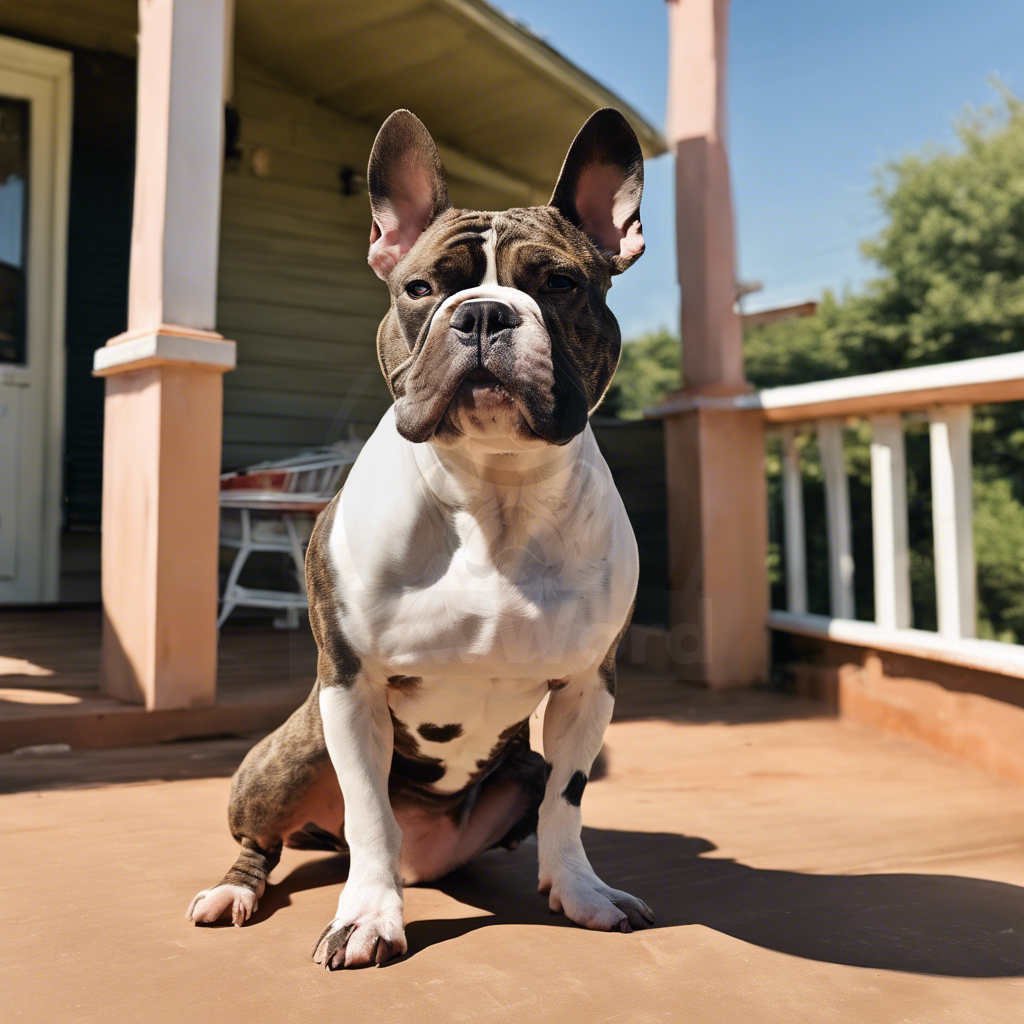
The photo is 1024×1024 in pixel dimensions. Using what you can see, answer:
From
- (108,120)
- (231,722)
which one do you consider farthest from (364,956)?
(108,120)

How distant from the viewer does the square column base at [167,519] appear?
3.72 metres

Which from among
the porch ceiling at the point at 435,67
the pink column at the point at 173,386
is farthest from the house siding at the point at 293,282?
the pink column at the point at 173,386

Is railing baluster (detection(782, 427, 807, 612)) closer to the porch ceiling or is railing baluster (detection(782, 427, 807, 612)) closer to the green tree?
the porch ceiling

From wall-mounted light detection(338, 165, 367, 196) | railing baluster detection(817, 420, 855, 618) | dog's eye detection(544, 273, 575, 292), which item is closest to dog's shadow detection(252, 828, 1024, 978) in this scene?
dog's eye detection(544, 273, 575, 292)

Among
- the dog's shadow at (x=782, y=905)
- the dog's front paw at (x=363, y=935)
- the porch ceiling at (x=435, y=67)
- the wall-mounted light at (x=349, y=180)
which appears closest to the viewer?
the dog's front paw at (x=363, y=935)

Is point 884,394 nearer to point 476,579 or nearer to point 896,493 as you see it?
point 896,493

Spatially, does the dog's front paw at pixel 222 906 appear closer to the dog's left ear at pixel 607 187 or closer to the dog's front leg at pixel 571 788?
the dog's front leg at pixel 571 788

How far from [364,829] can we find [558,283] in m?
1.10

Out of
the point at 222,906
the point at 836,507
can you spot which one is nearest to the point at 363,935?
the point at 222,906

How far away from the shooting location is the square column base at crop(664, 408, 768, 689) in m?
5.03

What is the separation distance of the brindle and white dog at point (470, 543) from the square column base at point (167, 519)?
1.81m

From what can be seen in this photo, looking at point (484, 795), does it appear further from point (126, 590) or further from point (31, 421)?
point (31, 421)

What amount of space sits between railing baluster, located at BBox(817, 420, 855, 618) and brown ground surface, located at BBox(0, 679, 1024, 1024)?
1.32m

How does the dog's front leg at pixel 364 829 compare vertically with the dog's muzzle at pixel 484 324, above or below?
below
